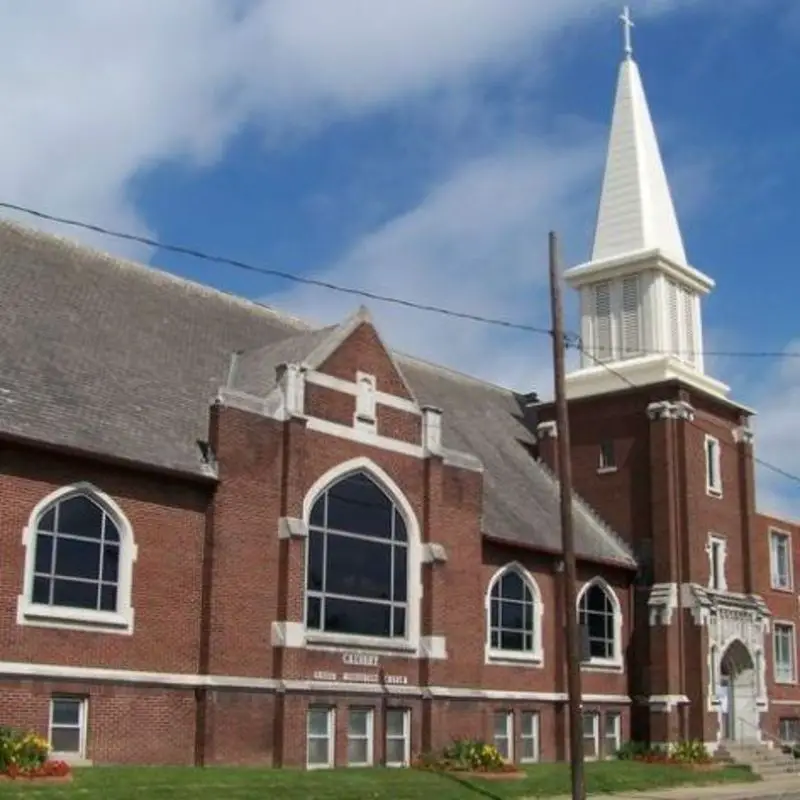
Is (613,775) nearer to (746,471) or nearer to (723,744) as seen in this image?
(723,744)

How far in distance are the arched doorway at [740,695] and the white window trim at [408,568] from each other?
44.4 feet

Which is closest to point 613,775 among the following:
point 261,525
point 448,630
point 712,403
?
point 448,630

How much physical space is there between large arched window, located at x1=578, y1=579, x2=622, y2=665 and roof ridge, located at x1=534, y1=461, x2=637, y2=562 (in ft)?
5.66

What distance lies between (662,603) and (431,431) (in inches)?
419

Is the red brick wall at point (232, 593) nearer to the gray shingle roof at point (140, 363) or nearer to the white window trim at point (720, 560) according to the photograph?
the gray shingle roof at point (140, 363)

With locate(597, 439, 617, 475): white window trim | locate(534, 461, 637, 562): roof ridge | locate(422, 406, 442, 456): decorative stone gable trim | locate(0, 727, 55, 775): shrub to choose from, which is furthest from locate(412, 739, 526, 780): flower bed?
locate(597, 439, 617, 475): white window trim

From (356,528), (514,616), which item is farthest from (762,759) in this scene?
(356,528)

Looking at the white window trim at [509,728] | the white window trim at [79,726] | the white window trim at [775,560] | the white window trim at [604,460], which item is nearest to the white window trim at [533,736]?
the white window trim at [509,728]

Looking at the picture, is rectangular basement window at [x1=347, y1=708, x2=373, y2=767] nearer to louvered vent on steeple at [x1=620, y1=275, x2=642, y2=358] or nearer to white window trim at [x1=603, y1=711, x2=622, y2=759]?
white window trim at [x1=603, y1=711, x2=622, y2=759]

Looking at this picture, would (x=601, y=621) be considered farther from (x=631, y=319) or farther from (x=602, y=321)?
(x=602, y=321)

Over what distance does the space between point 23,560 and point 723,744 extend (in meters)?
22.8

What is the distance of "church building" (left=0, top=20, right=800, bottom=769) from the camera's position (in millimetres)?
23828

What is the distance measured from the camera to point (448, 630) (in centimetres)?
3023

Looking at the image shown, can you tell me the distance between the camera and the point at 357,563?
28.7m
